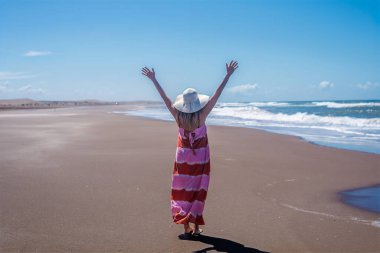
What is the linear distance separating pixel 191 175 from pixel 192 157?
0.66ft

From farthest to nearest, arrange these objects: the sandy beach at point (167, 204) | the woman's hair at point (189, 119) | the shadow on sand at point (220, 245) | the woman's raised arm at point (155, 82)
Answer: the woman's raised arm at point (155, 82)
the woman's hair at point (189, 119)
the sandy beach at point (167, 204)
the shadow on sand at point (220, 245)

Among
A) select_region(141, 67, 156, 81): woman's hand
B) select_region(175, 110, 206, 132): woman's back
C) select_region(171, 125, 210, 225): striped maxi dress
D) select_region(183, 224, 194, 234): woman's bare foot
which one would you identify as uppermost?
select_region(141, 67, 156, 81): woman's hand

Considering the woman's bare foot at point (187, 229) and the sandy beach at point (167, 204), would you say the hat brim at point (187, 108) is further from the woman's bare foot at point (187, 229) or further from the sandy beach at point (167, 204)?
the sandy beach at point (167, 204)

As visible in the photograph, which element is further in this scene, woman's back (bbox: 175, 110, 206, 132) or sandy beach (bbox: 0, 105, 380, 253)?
woman's back (bbox: 175, 110, 206, 132)

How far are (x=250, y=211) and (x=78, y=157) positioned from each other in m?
5.25

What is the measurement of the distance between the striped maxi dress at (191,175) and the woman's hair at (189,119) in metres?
0.06

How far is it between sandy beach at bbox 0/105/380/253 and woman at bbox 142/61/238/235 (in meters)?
0.28

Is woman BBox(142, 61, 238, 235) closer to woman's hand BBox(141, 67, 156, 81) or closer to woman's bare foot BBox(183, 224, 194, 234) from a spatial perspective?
woman's bare foot BBox(183, 224, 194, 234)

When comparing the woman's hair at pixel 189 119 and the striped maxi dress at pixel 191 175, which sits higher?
the woman's hair at pixel 189 119

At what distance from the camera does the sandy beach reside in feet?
13.2

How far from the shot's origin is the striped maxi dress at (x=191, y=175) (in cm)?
423

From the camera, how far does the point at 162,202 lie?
5441 millimetres

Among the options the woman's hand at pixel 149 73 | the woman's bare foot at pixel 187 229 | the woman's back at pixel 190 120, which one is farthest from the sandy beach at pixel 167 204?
the woman's hand at pixel 149 73

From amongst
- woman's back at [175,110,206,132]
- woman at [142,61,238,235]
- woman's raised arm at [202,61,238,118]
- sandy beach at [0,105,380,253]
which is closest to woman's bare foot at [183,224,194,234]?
woman at [142,61,238,235]
